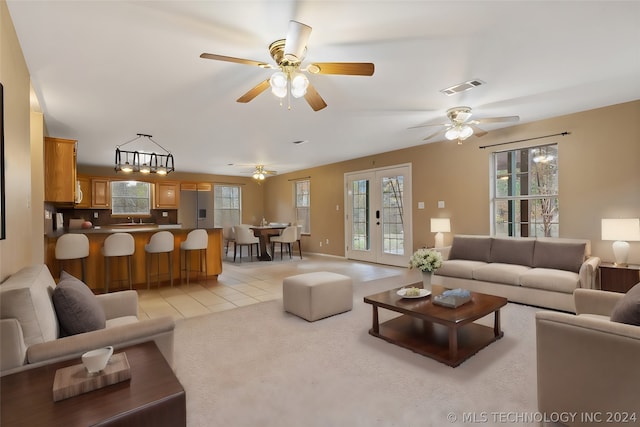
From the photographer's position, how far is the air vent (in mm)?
3141

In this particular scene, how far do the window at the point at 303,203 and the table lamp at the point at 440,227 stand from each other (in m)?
4.10

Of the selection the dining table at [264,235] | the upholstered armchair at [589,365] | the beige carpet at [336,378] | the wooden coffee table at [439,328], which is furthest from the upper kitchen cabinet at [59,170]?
the upholstered armchair at [589,365]

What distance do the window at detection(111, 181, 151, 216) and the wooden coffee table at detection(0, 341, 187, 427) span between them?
7.85 meters

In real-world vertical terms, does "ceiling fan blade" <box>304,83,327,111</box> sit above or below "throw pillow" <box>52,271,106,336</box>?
above

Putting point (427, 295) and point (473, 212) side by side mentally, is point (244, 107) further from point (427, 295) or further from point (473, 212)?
point (473, 212)

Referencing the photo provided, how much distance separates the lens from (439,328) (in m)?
3.03

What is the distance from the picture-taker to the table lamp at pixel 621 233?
3412 mm

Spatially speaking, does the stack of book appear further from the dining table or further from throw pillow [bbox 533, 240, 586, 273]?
the dining table

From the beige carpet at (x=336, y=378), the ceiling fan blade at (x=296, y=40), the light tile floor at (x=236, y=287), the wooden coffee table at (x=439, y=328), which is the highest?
the ceiling fan blade at (x=296, y=40)

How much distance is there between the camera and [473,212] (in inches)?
208

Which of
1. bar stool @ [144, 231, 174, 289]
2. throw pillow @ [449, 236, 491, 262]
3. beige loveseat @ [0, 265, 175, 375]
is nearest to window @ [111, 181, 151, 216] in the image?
bar stool @ [144, 231, 174, 289]

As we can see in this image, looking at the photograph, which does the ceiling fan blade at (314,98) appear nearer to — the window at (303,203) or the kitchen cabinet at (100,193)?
the window at (303,203)

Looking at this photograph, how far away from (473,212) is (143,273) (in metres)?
5.53

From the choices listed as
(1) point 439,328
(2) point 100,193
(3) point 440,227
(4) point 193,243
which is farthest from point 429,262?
(2) point 100,193
